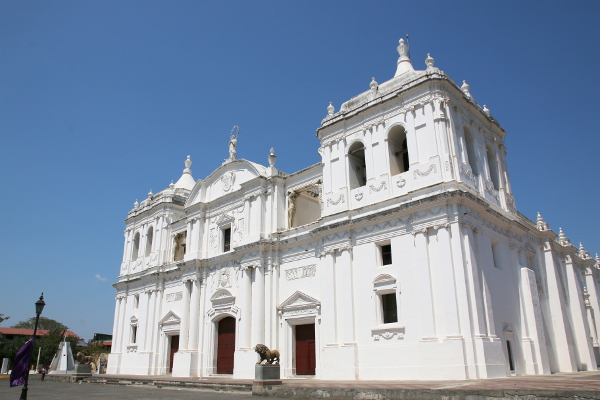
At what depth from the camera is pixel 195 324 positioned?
1059 inches

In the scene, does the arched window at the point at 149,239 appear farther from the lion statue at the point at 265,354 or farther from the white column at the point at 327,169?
the lion statue at the point at 265,354

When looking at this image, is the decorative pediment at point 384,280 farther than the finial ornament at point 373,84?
No

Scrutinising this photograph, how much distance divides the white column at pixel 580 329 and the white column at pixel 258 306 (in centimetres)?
1659

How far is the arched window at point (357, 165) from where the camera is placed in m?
21.8

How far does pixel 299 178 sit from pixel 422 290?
1010cm

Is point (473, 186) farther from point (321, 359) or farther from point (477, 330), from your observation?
point (321, 359)

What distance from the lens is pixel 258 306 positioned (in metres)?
23.3

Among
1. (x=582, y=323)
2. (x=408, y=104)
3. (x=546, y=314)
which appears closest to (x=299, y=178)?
(x=408, y=104)

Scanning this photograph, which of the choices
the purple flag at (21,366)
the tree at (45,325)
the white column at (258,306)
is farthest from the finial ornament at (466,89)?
the tree at (45,325)

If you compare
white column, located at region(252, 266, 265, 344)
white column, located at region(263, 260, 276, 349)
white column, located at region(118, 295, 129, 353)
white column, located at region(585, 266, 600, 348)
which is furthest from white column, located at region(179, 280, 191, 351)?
white column, located at region(585, 266, 600, 348)

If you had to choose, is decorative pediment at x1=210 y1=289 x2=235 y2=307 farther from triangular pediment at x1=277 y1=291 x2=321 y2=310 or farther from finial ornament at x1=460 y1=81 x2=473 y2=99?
finial ornament at x1=460 y1=81 x2=473 y2=99

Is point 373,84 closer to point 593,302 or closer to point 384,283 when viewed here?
point 384,283

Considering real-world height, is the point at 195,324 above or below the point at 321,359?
above

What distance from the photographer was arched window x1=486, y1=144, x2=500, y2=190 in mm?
22234
